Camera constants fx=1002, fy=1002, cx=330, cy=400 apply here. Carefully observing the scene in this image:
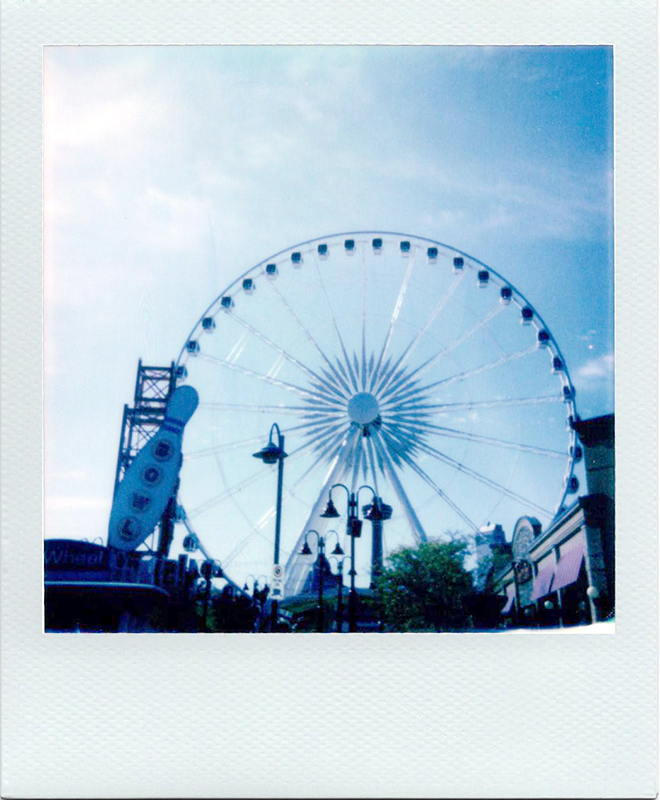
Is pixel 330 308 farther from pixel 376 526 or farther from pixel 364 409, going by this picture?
pixel 364 409

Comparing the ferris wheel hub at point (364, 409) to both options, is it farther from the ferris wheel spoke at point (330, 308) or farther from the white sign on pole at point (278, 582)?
the white sign on pole at point (278, 582)

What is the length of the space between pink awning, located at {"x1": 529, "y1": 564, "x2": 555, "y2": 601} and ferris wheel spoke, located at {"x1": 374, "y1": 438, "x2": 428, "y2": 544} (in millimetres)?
898

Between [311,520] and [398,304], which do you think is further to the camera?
[311,520]

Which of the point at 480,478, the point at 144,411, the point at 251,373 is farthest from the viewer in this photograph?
the point at 480,478

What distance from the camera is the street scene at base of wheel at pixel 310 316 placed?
6035 millimetres

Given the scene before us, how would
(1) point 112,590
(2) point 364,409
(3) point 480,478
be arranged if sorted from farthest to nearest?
(2) point 364,409 → (3) point 480,478 → (1) point 112,590

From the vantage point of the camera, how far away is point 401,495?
7746 mm

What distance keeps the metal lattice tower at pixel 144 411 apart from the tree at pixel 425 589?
1.91m

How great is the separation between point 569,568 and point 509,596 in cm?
52

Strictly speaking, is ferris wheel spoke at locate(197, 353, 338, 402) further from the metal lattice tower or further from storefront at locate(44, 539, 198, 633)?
storefront at locate(44, 539, 198, 633)

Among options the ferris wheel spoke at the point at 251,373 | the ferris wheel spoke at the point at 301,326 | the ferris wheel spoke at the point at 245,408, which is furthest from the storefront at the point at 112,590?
the ferris wheel spoke at the point at 301,326

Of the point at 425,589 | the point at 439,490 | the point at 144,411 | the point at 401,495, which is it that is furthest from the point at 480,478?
the point at 144,411

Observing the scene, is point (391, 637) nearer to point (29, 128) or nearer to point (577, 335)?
point (577, 335)

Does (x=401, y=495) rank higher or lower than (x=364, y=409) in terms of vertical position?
lower
